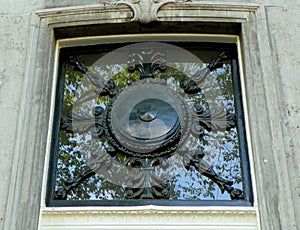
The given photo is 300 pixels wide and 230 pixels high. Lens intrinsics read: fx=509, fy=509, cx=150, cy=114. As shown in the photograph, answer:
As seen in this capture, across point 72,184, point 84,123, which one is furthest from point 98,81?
point 72,184

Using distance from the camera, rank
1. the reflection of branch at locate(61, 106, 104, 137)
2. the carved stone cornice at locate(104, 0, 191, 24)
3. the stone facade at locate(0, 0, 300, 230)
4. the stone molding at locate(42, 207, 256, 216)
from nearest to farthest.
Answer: the stone facade at locate(0, 0, 300, 230)
the stone molding at locate(42, 207, 256, 216)
the reflection of branch at locate(61, 106, 104, 137)
the carved stone cornice at locate(104, 0, 191, 24)

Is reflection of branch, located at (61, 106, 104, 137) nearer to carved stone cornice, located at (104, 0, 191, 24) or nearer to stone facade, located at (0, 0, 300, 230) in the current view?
stone facade, located at (0, 0, 300, 230)

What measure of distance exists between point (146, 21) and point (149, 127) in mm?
1132

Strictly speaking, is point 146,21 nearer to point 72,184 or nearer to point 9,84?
point 9,84

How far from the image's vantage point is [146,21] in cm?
534

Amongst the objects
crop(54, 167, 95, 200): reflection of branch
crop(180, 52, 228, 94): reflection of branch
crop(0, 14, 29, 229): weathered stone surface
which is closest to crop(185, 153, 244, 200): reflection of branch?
crop(180, 52, 228, 94): reflection of branch

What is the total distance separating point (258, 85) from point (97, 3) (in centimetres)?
196

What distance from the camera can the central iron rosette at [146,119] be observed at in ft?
16.4

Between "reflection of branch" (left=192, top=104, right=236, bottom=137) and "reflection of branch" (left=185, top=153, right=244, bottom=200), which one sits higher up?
"reflection of branch" (left=192, top=104, right=236, bottom=137)

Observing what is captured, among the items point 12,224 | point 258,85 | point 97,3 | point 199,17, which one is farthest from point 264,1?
point 12,224

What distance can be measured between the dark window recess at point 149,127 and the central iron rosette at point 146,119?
0.01m

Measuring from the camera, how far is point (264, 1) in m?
5.35

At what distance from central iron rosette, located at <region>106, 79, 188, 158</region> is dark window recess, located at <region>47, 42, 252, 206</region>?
0.01 m

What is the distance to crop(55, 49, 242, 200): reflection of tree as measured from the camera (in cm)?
477
